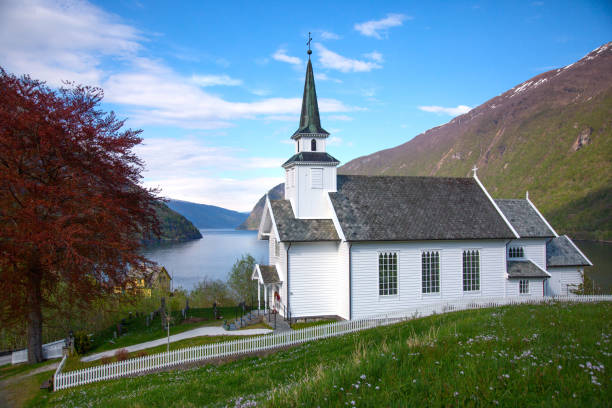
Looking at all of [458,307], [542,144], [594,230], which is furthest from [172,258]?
[542,144]

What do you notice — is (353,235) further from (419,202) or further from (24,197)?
(24,197)

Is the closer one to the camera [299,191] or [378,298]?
[378,298]

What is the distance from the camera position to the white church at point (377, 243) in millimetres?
24266

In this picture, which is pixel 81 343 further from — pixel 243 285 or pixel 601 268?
pixel 601 268

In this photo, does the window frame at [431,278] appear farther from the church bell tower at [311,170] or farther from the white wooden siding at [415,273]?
the church bell tower at [311,170]

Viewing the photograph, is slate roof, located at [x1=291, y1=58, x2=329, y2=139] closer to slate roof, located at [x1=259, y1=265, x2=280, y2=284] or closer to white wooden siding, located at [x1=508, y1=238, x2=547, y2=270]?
slate roof, located at [x1=259, y1=265, x2=280, y2=284]

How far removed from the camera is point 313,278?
2459 cm

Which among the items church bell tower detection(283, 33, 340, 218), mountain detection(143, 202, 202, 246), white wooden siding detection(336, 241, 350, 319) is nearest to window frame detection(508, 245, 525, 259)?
white wooden siding detection(336, 241, 350, 319)

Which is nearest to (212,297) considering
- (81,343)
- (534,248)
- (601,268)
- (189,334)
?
(189,334)

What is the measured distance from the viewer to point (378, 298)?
80.0ft

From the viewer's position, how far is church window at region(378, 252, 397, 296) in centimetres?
2461

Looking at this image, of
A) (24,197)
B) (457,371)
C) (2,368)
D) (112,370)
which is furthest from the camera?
(2,368)

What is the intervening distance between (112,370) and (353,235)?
1419cm

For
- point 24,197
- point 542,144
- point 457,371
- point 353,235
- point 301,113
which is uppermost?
point 542,144
